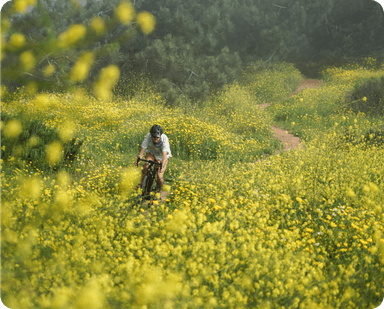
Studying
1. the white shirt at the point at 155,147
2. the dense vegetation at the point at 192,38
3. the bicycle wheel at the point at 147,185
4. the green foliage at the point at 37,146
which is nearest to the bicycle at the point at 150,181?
the bicycle wheel at the point at 147,185

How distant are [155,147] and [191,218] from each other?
222 cm

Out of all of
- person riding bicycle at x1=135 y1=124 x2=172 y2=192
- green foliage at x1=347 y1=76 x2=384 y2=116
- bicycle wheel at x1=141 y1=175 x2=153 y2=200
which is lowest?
bicycle wheel at x1=141 y1=175 x2=153 y2=200

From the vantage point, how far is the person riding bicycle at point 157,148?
16.1 feet

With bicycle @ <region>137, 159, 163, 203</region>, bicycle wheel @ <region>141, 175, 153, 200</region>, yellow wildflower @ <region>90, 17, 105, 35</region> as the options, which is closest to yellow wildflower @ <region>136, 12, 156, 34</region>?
yellow wildflower @ <region>90, 17, 105, 35</region>

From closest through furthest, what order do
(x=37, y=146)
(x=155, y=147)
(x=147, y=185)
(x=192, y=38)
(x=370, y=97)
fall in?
(x=37, y=146) → (x=155, y=147) → (x=147, y=185) → (x=370, y=97) → (x=192, y=38)

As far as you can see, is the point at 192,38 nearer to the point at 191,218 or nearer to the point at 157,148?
the point at 157,148

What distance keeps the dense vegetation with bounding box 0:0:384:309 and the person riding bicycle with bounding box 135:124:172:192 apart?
65cm

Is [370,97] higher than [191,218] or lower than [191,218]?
higher

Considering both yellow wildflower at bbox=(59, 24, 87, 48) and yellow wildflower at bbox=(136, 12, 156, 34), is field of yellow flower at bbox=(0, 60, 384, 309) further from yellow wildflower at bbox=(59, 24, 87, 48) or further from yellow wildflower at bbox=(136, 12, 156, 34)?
yellow wildflower at bbox=(136, 12, 156, 34)

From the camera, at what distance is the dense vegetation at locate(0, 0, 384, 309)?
105 cm

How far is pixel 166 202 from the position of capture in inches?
213

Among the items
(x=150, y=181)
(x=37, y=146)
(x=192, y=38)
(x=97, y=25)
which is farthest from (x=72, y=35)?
(x=192, y=38)

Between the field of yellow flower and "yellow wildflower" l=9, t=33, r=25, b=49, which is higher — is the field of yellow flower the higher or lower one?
the lower one

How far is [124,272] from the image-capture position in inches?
114
